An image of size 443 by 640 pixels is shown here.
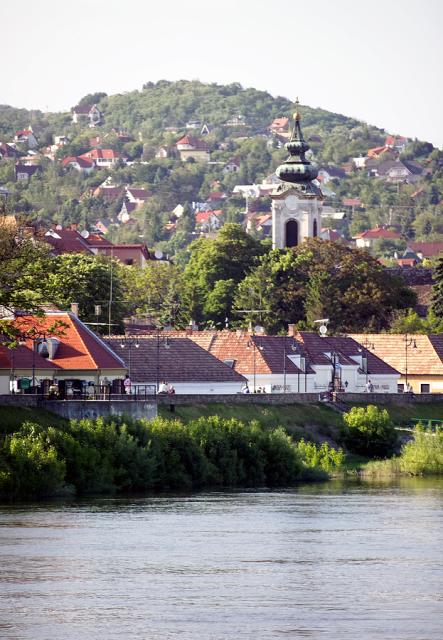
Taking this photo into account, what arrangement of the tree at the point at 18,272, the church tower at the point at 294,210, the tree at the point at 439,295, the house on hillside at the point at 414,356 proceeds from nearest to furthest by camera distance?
1. the tree at the point at 18,272
2. the house on hillside at the point at 414,356
3. the tree at the point at 439,295
4. the church tower at the point at 294,210

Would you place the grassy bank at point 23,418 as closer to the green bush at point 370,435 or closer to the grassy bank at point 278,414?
the grassy bank at point 278,414

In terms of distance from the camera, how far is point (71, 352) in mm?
93812

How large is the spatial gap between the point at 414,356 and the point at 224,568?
71.5 meters

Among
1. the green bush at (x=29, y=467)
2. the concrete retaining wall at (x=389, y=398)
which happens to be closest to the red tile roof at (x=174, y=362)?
the concrete retaining wall at (x=389, y=398)

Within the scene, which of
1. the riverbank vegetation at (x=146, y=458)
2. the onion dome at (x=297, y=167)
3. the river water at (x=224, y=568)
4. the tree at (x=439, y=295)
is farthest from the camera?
the onion dome at (x=297, y=167)

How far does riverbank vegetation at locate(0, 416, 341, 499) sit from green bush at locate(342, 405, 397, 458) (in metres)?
8.03

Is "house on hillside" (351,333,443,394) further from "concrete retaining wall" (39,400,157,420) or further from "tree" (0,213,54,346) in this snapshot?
"tree" (0,213,54,346)

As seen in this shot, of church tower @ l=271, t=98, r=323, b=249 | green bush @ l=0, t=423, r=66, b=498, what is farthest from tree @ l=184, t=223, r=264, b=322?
green bush @ l=0, t=423, r=66, b=498

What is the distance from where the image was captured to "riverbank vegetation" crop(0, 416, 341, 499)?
2894 inches

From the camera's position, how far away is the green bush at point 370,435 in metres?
98.1

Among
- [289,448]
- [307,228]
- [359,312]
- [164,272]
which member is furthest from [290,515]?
[307,228]

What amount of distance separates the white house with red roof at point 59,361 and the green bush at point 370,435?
11671 mm

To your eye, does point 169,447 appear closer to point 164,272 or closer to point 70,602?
point 70,602

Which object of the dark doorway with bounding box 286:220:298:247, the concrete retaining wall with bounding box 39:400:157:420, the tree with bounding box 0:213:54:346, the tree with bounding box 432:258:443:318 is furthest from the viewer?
the dark doorway with bounding box 286:220:298:247
